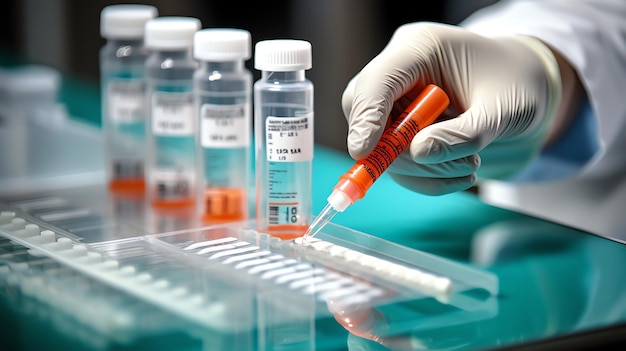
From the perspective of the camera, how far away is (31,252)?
980mm

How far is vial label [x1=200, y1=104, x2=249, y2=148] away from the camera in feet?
3.74

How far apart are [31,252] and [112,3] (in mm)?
3241

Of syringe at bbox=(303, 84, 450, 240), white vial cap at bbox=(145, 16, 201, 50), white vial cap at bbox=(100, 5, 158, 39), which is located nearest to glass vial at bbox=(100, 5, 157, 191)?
white vial cap at bbox=(100, 5, 158, 39)

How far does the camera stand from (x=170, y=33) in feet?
4.05

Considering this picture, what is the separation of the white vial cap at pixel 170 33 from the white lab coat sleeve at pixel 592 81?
49cm

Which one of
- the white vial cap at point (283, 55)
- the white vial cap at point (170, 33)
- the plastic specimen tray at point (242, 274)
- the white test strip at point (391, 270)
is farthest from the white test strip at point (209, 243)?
the white vial cap at point (170, 33)

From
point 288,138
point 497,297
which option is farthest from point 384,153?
point 497,297

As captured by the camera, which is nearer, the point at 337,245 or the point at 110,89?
the point at 337,245

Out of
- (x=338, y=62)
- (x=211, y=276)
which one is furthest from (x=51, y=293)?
(x=338, y=62)

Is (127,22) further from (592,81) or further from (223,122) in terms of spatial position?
(592,81)

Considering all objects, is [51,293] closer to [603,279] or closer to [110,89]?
[110,89]

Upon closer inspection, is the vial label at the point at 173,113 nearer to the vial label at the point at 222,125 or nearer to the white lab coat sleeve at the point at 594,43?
the vial label at the point at 222,125

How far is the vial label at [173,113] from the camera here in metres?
1.23

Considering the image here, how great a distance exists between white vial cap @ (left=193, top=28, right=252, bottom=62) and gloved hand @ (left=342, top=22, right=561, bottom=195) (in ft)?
0.55
